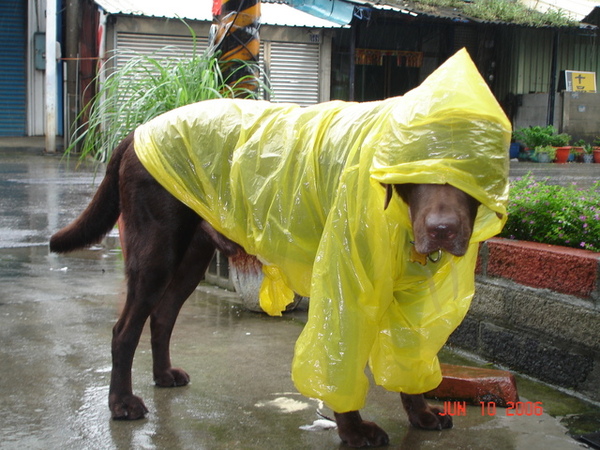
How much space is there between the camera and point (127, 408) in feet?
11.0

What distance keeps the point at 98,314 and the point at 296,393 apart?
6.11 feet

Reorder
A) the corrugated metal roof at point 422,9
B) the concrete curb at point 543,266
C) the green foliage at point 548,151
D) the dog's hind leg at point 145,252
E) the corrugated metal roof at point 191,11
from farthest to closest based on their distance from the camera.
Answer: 1. the green foliage at point 548,151
2. the corrugated metal roof at point 422,9
3. the corrugated metal roof at point 191,11
4. the concrete curb at point 543,266
5. the dog's hind leg at point 145,252

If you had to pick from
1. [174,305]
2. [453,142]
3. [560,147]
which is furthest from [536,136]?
[453,142]

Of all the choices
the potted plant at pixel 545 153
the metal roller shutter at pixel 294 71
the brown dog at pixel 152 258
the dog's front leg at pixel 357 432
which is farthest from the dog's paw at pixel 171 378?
the potted plant at pixel 545 153

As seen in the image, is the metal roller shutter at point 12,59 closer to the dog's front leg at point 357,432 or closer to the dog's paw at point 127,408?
the dog's paw at point 127,408

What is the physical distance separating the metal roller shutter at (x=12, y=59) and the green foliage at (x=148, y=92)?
48.3 ft

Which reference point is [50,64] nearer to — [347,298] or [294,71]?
[294,71]

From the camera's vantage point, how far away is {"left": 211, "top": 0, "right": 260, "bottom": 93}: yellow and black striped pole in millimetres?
5965

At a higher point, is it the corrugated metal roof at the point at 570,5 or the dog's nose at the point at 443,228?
the corrugated metal roof at the point at 570,5

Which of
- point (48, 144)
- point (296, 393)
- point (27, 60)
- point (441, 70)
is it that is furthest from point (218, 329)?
point (27, 60)

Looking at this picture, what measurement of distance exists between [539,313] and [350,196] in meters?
1.53

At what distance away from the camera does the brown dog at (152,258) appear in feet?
10.8

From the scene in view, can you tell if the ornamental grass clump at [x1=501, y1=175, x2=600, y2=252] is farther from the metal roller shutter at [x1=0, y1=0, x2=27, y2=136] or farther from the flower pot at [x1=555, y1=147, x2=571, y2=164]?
the metal roller shutter at [x1=0, y1=0, x2=27, y2=136]

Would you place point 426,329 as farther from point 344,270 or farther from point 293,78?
point 293,78
